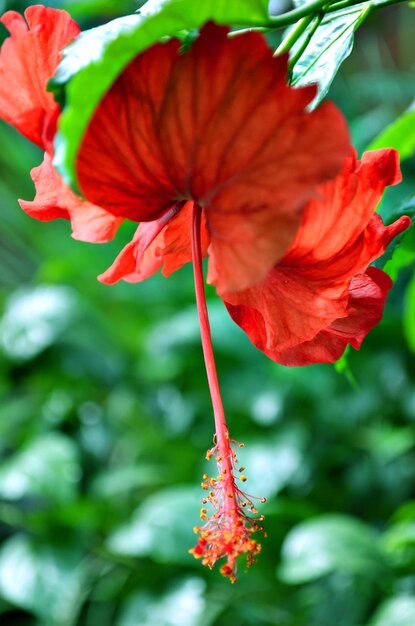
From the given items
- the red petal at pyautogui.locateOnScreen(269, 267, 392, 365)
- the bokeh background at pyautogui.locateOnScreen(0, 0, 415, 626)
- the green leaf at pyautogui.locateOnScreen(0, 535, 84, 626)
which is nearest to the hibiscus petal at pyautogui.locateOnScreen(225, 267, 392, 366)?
the red petal at pyautogui.locateOnScreen(269, 267, 392, 365)

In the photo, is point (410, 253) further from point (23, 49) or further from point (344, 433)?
point (344, 433)

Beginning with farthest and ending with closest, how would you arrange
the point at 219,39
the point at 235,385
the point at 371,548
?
the point at 235,385 → the point at 371,548 → the point at 219,39

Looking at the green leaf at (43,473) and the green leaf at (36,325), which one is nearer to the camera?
the green leaf at (43,473)

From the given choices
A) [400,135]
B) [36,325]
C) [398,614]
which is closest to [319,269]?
[400,135]

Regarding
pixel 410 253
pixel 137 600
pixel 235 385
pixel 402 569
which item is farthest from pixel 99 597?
pixel 410 253

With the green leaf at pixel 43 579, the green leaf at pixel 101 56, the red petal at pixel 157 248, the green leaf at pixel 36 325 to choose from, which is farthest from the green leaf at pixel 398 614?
the green leaf at pixel 36 325

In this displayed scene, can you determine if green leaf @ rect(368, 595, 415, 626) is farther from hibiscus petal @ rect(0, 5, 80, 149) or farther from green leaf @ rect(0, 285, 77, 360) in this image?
green leaf @ rect(0, 285, 77, 360)

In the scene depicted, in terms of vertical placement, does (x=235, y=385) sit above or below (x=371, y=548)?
below

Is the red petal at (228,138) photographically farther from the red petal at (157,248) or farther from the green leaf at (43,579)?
the green leaf at (43,579)
